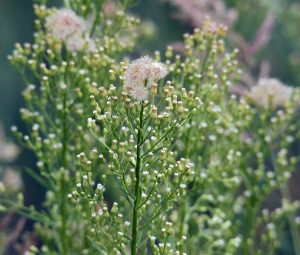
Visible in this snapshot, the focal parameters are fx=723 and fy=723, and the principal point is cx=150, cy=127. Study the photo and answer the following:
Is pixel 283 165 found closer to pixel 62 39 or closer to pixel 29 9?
pixel 62 39

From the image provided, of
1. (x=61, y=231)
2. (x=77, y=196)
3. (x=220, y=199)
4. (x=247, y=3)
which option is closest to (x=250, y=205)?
(x=220, y=199)

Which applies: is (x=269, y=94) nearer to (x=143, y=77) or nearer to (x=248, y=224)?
(x=248, y=224)

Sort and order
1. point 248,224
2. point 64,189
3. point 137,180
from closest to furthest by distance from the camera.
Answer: point 137,180
point 64,189
point 248,224

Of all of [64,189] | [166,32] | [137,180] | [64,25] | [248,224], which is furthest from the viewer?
[166,32]

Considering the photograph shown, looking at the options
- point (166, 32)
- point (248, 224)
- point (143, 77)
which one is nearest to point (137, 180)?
point (143, 77)

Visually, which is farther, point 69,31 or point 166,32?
point 166,32

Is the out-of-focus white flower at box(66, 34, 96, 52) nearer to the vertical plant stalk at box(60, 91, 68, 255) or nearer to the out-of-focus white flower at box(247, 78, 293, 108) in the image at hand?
the vertical plant stalk at box(60, 91, 68, 255)

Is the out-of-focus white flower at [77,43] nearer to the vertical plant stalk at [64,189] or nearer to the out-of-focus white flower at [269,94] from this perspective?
the vertical plant stalk at [64,189]

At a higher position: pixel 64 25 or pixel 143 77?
pixel 64 25
